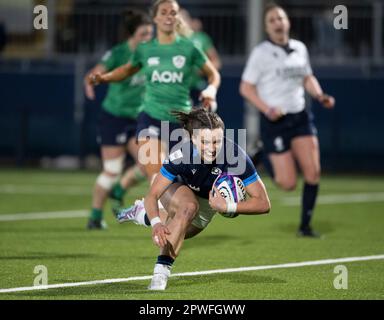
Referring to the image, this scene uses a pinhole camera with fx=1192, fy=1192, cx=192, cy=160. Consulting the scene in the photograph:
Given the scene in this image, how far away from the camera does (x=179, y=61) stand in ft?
38.6

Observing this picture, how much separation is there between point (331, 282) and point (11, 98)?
49.5 feet

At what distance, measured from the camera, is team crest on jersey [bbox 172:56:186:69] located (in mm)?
11742

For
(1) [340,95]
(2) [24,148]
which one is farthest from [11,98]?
(1) [340,95]

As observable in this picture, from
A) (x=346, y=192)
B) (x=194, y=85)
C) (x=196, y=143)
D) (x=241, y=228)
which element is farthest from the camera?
(x=346, y=192)

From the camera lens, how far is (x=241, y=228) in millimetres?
13922

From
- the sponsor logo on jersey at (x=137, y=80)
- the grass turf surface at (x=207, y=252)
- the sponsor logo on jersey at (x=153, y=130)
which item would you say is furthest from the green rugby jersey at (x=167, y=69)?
the sponsor logo on jersey at (x=137, y=80)

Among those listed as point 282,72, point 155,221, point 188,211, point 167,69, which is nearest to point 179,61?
point 167,69

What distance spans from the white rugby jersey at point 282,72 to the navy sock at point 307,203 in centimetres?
87

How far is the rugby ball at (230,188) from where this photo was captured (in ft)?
29.6

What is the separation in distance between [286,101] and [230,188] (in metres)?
4.39

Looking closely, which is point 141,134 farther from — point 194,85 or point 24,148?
point 24,148

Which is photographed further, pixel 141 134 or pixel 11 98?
pixel 11 98

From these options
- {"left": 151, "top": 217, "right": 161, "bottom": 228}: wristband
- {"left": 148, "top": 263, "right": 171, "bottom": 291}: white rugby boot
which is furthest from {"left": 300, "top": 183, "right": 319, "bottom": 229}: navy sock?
{"left": 151, "top": 217, "right": 161, "bottom": 228}: wristband
